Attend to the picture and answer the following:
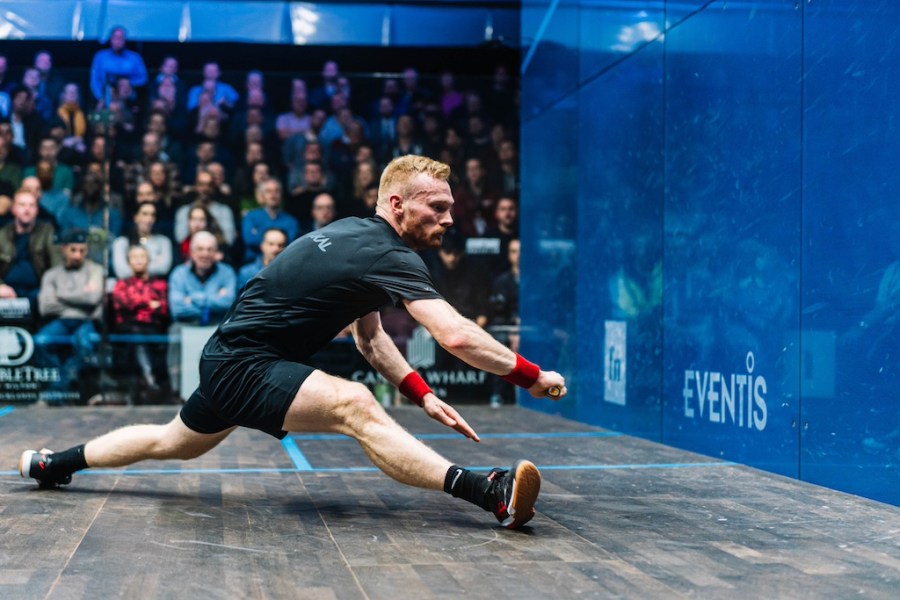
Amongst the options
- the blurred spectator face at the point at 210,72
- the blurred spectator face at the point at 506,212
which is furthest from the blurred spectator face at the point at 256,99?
the blurred spectator face at the point at 506,212

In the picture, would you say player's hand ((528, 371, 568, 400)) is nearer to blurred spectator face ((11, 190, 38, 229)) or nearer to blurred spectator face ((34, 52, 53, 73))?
blurred spectator face ((11, 190, 38, 229))

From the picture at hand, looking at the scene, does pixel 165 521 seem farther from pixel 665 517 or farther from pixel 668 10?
pixel 668 10

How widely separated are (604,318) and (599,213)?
0.61m

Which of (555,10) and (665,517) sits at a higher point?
(555,10)

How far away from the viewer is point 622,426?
20.8 feet

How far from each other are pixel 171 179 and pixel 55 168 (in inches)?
31.7

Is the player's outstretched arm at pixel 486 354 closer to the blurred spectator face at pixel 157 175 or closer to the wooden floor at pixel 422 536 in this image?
the wooden floor at pixel 422 536

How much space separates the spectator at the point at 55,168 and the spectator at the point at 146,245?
1.65 feet

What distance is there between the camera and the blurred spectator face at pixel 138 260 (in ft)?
27.3

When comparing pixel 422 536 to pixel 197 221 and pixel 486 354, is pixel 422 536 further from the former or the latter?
pixel 197 221

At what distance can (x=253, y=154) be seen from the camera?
848 centimetres

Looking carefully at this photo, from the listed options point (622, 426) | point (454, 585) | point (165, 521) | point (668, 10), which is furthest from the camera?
point (622, 426)

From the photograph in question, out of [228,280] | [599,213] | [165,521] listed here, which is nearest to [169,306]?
[228,280]

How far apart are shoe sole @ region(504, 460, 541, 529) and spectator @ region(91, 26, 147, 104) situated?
6.14m
